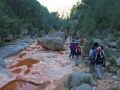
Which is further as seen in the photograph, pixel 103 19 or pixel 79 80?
pixel 103 19

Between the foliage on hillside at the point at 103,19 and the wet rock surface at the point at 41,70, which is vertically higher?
the foliage on hillside at the point at 103,19

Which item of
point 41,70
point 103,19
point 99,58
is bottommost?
point 41,70

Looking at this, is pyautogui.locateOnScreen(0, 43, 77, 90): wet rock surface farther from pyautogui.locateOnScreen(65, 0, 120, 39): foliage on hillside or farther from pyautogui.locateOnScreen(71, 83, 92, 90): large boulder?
pyautogui.locateOnScreen(65, 0, 120, 39): foliage on hillside

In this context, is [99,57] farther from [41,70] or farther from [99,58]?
[41,70]

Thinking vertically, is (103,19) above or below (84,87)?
above

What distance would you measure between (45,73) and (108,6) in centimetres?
2434

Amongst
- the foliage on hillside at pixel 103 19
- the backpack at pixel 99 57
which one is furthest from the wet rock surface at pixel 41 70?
the foliage on hillside at pixel 103 19

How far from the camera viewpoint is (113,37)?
36.9 metres

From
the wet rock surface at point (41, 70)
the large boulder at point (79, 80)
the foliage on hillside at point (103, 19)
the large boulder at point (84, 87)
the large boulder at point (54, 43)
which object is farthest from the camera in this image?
the foliage on hillside at point (103, 19)

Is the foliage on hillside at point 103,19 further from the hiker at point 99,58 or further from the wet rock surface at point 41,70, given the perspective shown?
the hiker at point 99,58

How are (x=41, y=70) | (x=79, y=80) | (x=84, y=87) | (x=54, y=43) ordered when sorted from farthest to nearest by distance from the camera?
(x=54, y=43) → (x=41, y=70) → (x=79, y=80) → (x=84, y=87)

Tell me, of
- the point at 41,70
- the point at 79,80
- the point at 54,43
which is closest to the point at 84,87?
the point at 79,80

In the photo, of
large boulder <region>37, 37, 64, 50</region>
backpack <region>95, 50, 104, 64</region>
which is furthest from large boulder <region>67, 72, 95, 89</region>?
large boulder <region>37, 37, 64, 50</region>

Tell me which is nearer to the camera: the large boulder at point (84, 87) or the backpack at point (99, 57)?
the large boulder at point (84, 87)
